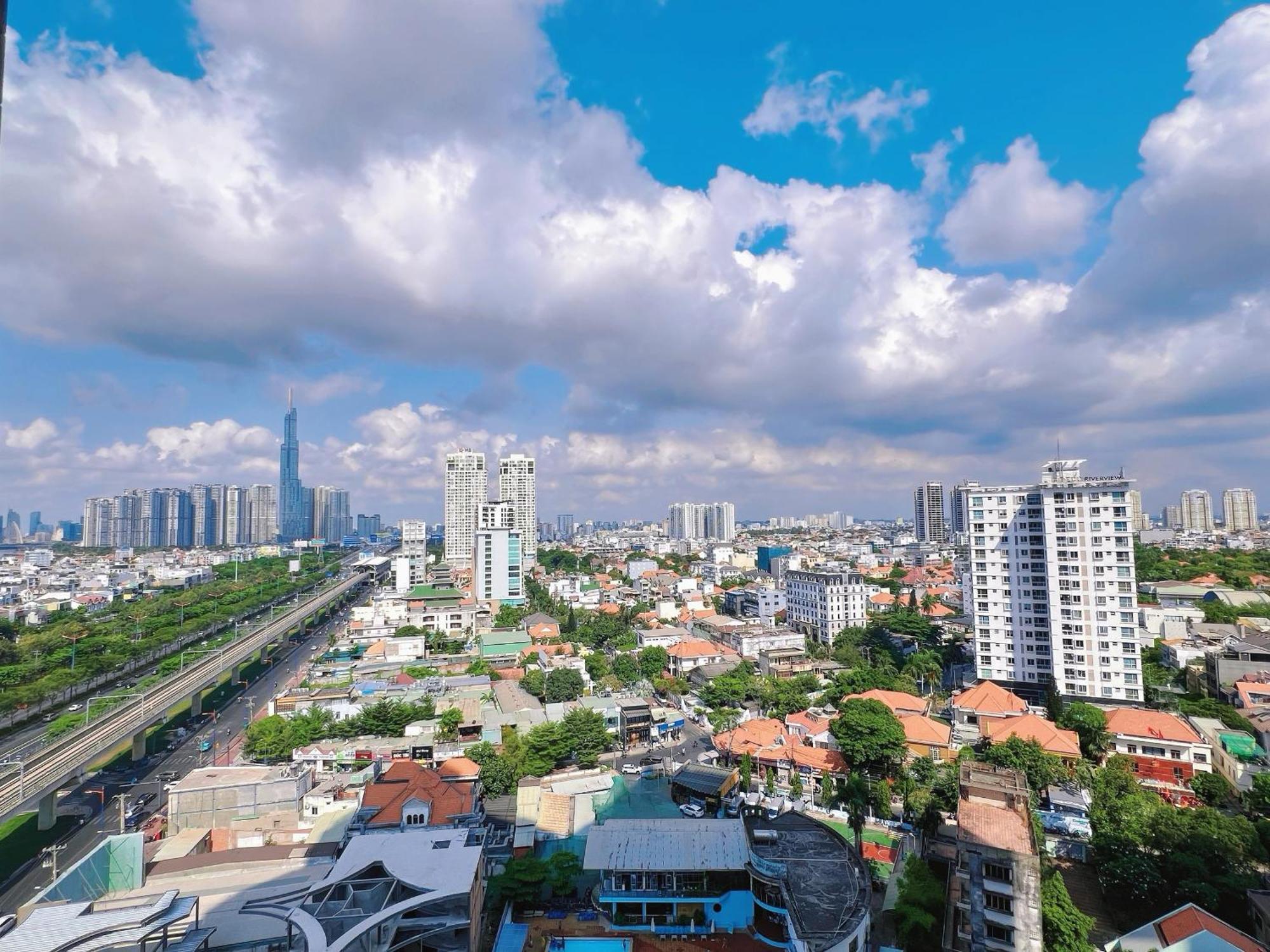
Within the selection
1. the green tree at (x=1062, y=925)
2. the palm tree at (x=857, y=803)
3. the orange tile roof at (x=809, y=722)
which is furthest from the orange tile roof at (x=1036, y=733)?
the green tree at (x=1062, y=925)

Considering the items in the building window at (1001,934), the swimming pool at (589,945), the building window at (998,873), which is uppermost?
the building window at (998,873)

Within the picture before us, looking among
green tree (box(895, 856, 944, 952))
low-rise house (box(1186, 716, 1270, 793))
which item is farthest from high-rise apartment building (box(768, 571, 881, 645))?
green tree (box(895, 856, 944, 952))

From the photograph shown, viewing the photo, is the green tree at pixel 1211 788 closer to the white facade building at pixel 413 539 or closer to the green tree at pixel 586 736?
the green tree at pixel 586 736

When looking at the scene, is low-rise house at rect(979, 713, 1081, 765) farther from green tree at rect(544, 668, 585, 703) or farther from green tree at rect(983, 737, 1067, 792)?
green tree at rect(544, 668, 585, 703)

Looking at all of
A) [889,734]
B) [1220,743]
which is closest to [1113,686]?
[1220,743]

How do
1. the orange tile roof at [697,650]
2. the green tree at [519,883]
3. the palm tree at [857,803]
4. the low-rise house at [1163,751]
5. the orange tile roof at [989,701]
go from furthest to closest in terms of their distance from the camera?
the orange tile roof at [697,650], the orange tile roof at [989,701], the low-rise house at [1163,751], the palm tree at [857,803], the green tree at [519,883]

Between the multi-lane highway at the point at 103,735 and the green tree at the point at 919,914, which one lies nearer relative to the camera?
the green tree at the point at 919,914
